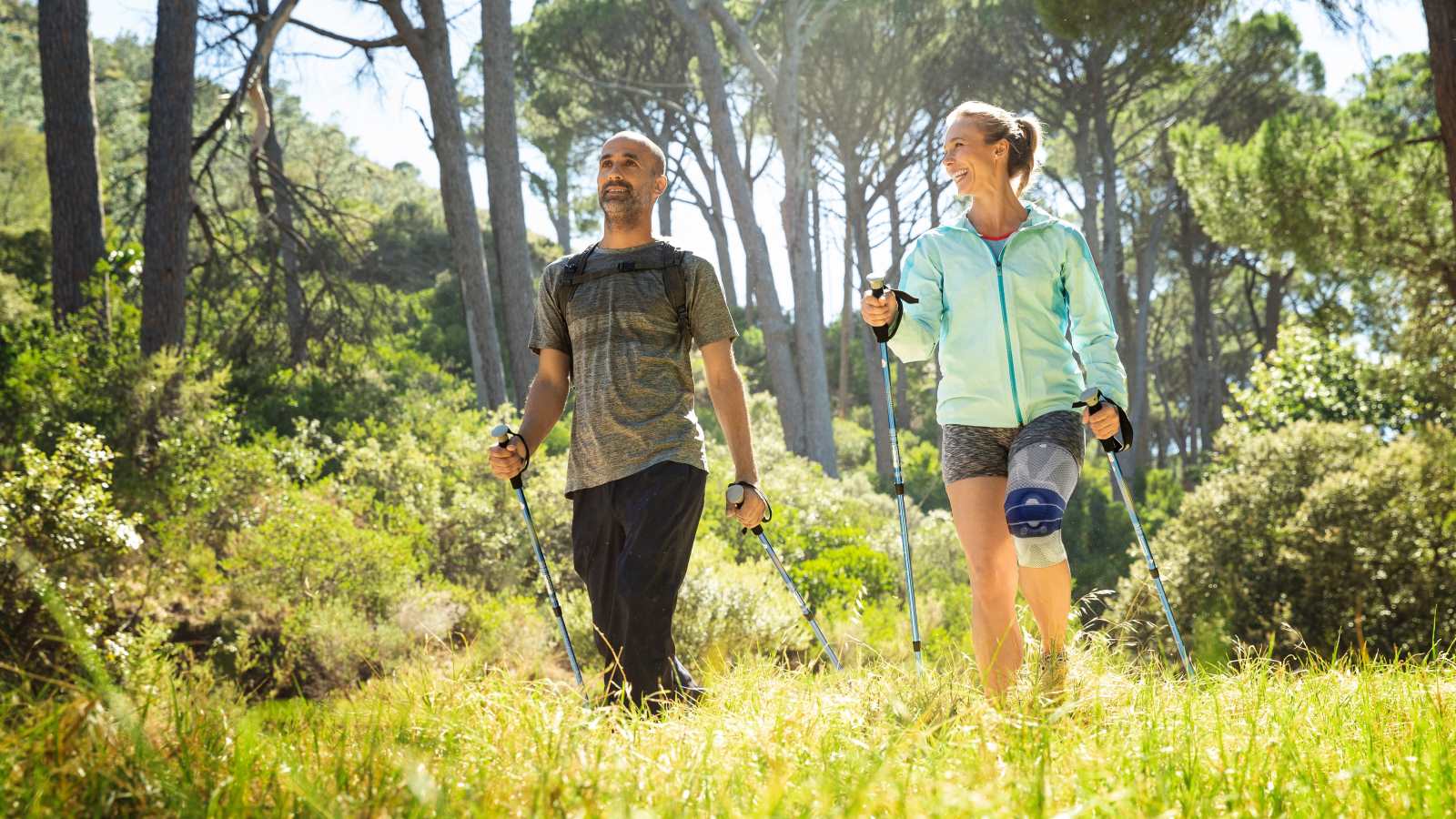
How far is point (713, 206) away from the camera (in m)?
27.3

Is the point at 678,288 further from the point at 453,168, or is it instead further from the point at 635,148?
the point at 453,168

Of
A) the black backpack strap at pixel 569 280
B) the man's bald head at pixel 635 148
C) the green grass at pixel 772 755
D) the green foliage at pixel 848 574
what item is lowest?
the green foliage at pixel 848 574

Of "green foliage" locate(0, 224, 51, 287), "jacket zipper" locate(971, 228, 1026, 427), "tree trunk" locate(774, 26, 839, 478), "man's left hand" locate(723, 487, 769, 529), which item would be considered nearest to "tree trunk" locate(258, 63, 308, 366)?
"green foliage" locate(0, 224, 51, 287)

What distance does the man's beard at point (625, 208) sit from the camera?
11.8ft

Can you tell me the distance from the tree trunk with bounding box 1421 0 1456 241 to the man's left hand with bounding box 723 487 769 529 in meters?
5.33

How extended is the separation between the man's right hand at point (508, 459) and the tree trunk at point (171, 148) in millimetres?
7144

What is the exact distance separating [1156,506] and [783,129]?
30.8 feet

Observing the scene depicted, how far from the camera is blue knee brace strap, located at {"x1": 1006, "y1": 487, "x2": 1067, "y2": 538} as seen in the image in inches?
125

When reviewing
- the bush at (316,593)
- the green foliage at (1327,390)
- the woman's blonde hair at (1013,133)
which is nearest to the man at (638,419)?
the woman's blonde hair at (1013,133)

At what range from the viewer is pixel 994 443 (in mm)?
3479

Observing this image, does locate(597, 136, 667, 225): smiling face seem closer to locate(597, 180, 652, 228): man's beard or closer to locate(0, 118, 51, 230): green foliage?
locate(597, 180, 652, 228): man's beard

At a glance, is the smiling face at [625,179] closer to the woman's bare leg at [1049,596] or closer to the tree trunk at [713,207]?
the woman's bare leg at [1049,596]

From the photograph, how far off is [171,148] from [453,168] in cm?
341

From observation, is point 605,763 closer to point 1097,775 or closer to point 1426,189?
point 1097,775
